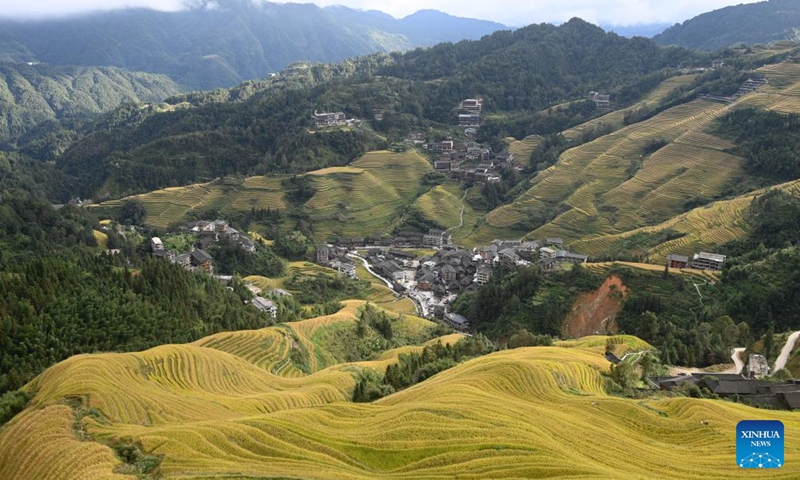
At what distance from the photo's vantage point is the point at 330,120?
4139 inches

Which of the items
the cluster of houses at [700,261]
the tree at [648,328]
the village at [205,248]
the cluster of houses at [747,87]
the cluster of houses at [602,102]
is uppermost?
the cluster of houses at [747,87]

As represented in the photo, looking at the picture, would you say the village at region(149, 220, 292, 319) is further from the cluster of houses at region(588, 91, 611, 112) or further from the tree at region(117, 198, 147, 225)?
the cluster of houses at region(588, 91, 611, 112)

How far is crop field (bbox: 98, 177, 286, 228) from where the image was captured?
7994cm

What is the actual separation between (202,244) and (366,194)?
27.3 meters

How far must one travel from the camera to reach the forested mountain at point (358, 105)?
9944 cm

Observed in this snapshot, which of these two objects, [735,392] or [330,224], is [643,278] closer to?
[735,392]

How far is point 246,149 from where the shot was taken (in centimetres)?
10681

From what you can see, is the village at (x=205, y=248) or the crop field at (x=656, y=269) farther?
the village at (x=205, y=248)

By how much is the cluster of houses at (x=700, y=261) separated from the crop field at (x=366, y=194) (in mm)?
39771

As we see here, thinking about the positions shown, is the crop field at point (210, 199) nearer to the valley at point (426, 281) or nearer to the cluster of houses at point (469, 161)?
the valley at point (426, 281)

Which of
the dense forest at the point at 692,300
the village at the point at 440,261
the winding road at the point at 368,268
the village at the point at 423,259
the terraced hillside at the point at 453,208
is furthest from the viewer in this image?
the terraced hillside at the point at 453,208

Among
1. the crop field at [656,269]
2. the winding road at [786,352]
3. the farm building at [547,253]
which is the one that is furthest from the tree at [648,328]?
the farm building at [547,253]

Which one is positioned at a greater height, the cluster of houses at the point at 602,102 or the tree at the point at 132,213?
the cluster of houses at the point at 602,102

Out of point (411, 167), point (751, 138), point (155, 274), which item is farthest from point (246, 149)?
point (751, 138)
